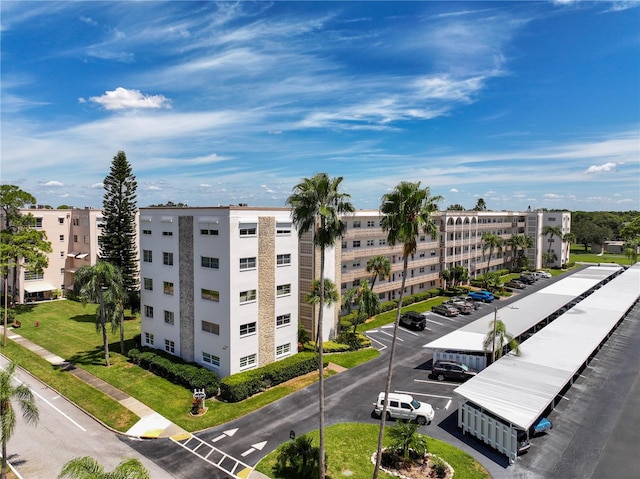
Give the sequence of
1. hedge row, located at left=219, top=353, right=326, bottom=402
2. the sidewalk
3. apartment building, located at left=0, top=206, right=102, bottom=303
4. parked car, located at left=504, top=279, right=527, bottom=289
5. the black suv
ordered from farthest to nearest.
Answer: parked car, located at left=504, top=279, right=527, bottom=289
apartment building, located at left=0, top=206, right=102, bottom=303
the black suv
hedge row, located at left=219, top=353, right=326, bottom=402
the sidewalk

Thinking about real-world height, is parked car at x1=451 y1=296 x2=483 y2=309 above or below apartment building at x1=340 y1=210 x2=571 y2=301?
below

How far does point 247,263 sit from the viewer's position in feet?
113

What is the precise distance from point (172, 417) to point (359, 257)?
3417 centimetres

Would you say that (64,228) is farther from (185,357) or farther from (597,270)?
(597,270)

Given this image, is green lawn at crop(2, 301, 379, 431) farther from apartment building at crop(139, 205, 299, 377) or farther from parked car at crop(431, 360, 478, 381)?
parked car at crop(431, 360, 478, 381)

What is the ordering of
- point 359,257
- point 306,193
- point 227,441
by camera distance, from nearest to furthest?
point 306,193 → point 227,441 → point 359,257

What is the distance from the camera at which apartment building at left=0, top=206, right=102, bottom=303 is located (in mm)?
66938

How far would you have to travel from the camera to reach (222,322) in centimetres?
3375

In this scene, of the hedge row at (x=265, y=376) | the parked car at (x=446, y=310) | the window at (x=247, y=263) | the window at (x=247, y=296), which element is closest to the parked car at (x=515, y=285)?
the parked car at (x=446, y=310)

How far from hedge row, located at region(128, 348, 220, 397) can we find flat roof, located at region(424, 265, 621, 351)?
19.4m

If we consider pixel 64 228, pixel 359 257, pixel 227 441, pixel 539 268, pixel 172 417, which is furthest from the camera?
pixel 539 268

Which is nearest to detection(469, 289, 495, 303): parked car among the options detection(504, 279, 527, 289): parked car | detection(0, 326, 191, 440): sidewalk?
detection(504, 279, 527, 289): parked car

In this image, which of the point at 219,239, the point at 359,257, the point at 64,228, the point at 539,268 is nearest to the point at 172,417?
the point at 219,239

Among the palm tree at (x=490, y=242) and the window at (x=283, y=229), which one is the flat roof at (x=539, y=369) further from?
the palm tree at (x=490, y=242)
